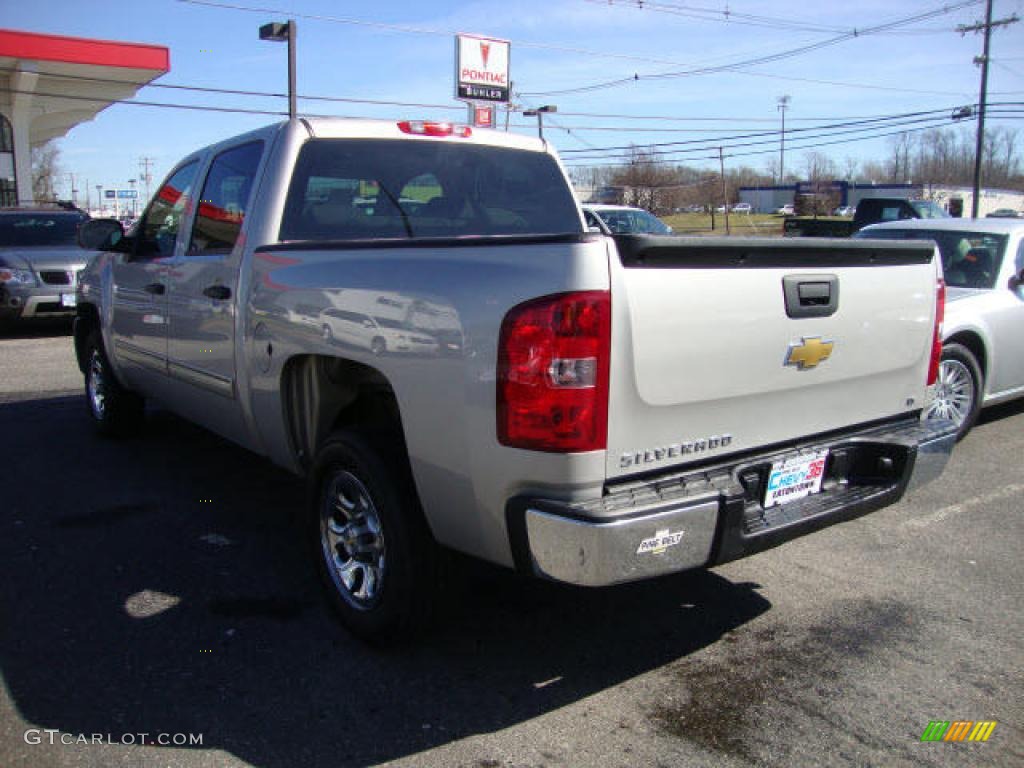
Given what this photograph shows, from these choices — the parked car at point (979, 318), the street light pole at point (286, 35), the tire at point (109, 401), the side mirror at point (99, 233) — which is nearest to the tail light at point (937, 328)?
the parked car at point (979, 318)

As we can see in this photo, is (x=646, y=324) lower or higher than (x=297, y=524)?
higher

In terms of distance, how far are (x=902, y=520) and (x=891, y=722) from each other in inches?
87.8

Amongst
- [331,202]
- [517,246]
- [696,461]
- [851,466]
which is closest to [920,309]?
[851,466]

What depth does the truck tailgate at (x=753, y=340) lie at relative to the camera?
2662mm

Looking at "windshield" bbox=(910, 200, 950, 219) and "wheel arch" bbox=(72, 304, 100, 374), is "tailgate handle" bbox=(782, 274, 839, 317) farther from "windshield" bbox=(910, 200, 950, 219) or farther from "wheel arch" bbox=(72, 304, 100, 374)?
"windshield" bbox=(910, 200, 950, 219)

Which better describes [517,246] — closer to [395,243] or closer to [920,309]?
[395,243]

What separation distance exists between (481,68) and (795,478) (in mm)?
27779

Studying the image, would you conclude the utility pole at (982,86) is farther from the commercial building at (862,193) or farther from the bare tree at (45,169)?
the bare tree at (45,169)

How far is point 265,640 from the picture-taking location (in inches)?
137

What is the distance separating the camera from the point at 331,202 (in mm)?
4137

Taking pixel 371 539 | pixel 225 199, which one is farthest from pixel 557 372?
pixel 225 199

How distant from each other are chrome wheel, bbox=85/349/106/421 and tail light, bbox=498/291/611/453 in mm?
4817

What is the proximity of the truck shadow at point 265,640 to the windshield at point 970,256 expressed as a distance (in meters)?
4.08

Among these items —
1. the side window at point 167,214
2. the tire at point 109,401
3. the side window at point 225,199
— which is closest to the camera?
the side window at point 225,199
